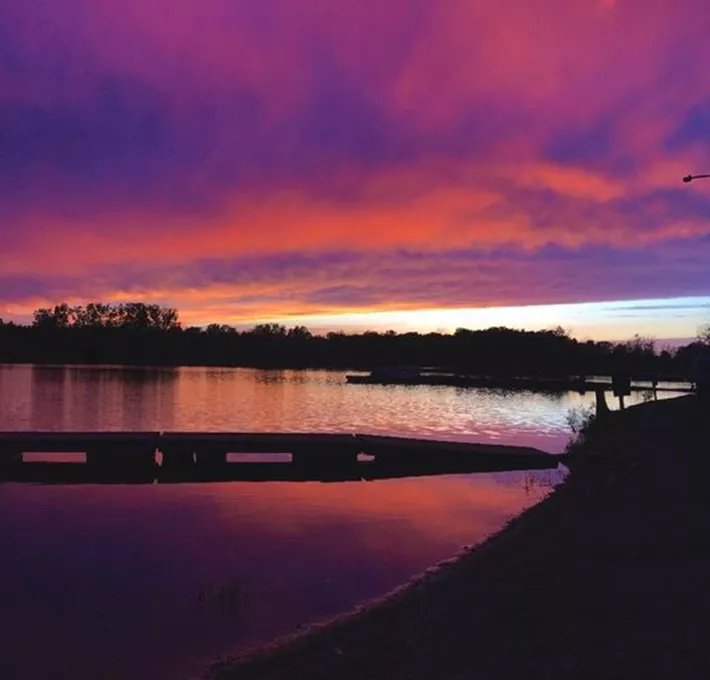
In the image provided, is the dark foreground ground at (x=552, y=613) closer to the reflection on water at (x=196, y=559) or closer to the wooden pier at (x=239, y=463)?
the reflection on water at (x=196, y=559)

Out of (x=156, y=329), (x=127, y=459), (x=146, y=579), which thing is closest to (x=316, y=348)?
(x=156, y=329)

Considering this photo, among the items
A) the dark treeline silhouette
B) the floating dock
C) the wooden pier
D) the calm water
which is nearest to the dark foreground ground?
the calm water

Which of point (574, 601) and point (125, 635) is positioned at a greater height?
point (574, 601)

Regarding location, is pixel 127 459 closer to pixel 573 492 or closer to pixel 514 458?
pixel 514 458

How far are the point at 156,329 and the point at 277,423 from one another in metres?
167

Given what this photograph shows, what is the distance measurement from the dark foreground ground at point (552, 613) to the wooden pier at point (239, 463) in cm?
1097

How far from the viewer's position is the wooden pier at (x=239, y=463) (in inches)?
939

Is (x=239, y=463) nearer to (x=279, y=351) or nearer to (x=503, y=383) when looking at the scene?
(x=503, y=383)

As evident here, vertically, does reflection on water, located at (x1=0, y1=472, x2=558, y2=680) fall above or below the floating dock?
below

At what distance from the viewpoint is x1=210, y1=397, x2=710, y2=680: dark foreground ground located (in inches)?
248

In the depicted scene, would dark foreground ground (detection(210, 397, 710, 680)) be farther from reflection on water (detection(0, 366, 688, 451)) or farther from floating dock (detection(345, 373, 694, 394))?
floating dock (detection(345, 373, 694, 394))

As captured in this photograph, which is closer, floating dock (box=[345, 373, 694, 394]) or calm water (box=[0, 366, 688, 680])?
calm water (box=[0, 366, 688, 680])

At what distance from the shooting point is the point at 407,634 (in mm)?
7531

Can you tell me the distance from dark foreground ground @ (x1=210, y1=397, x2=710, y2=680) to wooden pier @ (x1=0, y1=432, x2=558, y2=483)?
1097 cm
